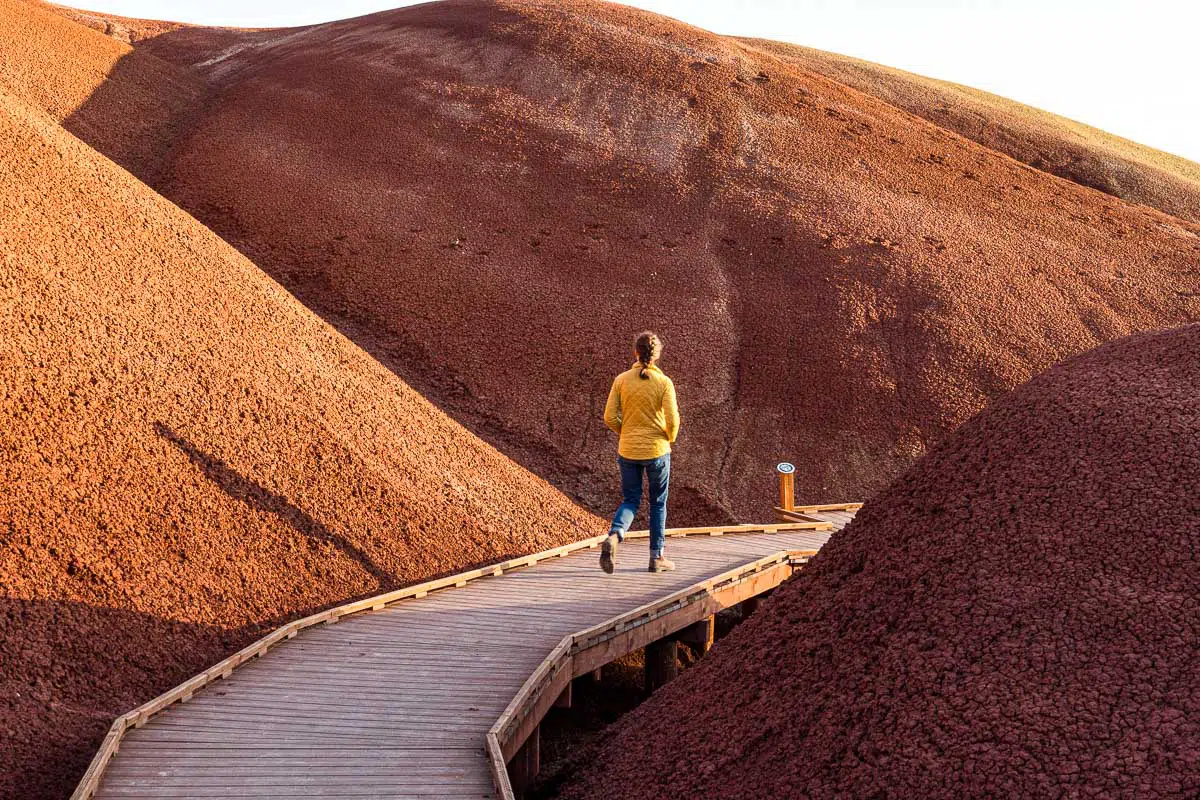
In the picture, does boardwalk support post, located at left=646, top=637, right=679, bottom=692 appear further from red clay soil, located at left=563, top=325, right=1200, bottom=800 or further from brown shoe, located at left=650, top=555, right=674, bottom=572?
red clay soil, located at left=563, top=325, right=1200, bottom=800

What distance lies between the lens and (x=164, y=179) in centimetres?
2417

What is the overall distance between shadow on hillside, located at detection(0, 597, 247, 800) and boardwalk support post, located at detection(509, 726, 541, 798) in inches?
96.1

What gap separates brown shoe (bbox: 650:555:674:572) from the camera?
32.8ft

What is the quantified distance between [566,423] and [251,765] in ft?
42.3

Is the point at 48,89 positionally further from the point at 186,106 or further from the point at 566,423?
the point at 566,423

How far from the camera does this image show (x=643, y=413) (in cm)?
886

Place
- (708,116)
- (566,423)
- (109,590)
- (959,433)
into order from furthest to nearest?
(708,116) < (566,423) < (109,590) < (959,433)

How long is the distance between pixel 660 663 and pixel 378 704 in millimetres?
3649

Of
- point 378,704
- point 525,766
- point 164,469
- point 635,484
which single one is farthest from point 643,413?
point 164,469

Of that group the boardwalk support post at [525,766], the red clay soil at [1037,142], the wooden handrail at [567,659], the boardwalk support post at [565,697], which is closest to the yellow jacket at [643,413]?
the wooden handrail at [567,659]

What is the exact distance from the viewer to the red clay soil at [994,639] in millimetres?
4352

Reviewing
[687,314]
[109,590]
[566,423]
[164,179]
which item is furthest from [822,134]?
[109,590]

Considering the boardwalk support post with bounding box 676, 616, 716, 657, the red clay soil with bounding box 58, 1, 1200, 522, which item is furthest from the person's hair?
the red clay soil with bounding box 58, 1, 1200, 522

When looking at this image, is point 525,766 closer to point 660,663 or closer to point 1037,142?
point 660,663
